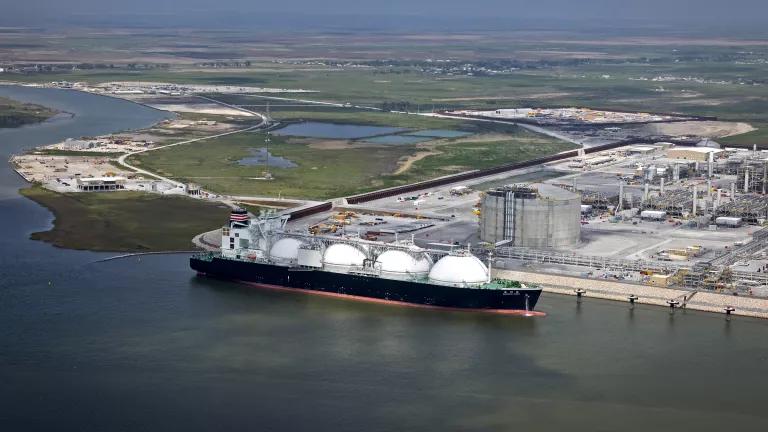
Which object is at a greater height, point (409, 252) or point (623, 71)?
point (623, 71)

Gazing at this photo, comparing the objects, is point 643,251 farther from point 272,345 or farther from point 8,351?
point 8,351

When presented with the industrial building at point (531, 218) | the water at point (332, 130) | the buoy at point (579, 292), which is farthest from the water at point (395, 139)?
the buoy at point (579, 292)

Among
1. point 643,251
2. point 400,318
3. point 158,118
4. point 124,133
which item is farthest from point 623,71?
point 400,318

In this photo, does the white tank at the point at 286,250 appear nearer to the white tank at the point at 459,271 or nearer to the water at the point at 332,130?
the white tank at the point at 459,271

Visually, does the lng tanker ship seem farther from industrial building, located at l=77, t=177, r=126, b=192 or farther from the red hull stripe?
industrial building, located at l=77, t=177, r=126, b=192

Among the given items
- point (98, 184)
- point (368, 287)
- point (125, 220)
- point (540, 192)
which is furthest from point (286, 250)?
point (98, 184)
